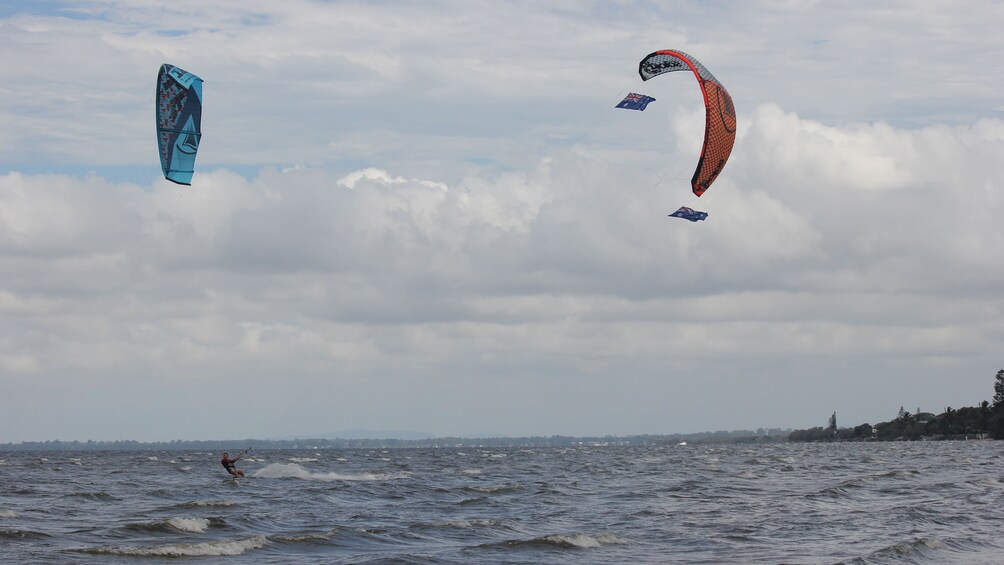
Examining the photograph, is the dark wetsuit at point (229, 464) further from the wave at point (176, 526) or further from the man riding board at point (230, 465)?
the wave at point (176, 526)

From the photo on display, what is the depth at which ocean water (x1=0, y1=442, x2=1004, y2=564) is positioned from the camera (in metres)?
23.6

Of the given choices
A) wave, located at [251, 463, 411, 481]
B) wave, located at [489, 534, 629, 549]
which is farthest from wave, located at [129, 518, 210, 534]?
wave, located at [251, 463, 411, 481]

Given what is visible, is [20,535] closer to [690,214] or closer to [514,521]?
[514,521]

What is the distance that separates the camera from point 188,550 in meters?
23.8

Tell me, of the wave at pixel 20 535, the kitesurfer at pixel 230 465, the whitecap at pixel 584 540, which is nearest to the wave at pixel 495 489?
the kitesurfer at pixel 230 465

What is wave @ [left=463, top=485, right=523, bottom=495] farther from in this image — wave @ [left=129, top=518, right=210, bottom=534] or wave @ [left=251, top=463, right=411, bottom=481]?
wave @ [left=129, top=518, right=210, bottom=534]

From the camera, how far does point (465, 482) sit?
166ft

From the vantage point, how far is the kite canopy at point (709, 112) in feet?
103

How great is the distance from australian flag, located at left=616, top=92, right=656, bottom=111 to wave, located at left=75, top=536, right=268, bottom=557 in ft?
45.1

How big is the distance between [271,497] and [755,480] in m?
20.7

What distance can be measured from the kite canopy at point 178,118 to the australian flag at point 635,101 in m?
11.1

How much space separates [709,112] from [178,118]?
14.0m

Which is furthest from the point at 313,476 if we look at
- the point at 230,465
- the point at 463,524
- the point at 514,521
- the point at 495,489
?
the point at 463,524

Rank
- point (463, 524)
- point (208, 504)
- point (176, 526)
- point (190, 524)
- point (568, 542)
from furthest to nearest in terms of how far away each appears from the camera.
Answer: point (208, 504) < point (463, 524) < point (190, 524) < point (176, 526) < point (568, 542)
